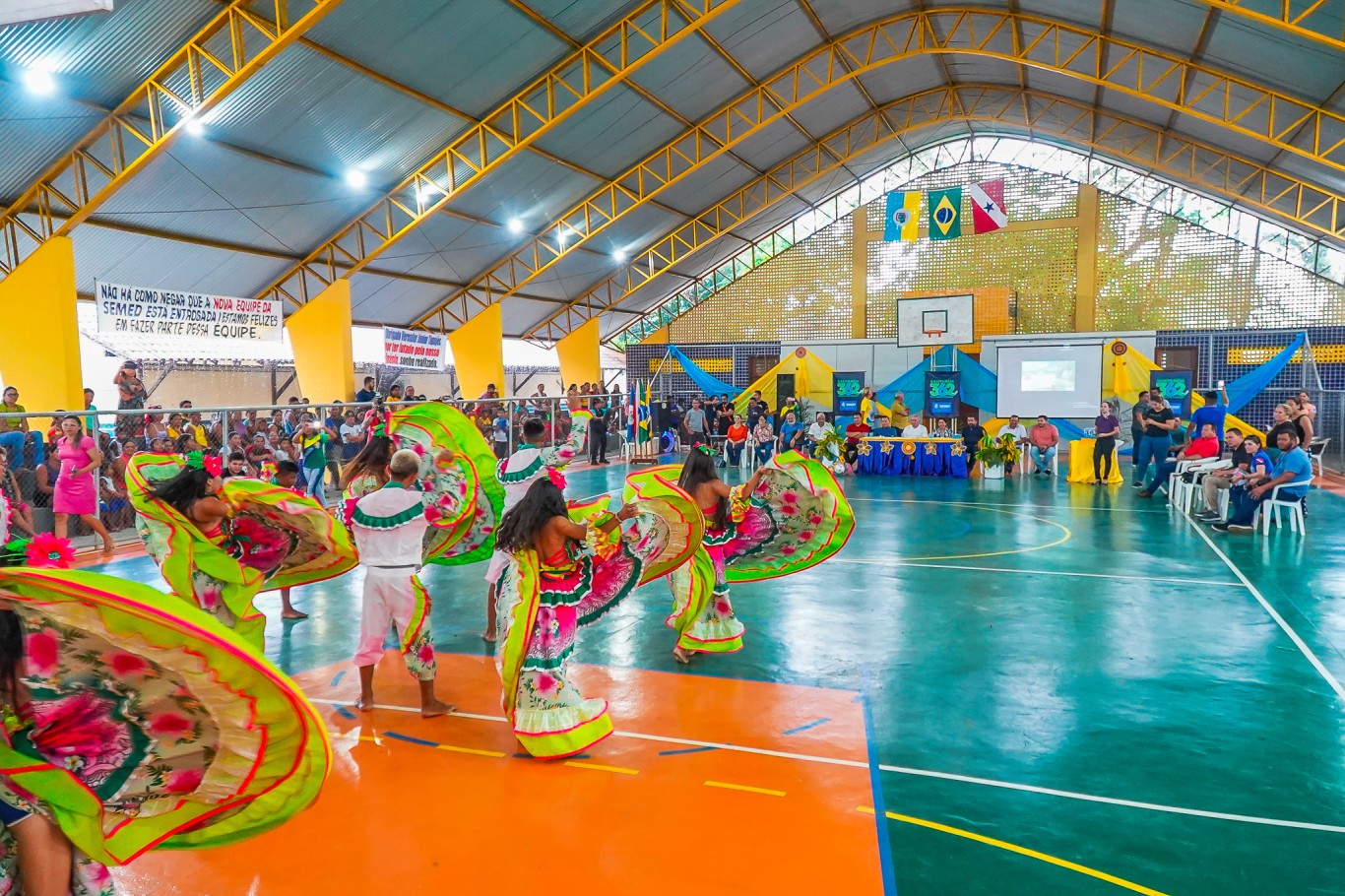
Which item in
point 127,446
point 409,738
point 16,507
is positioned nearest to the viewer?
point 409,738

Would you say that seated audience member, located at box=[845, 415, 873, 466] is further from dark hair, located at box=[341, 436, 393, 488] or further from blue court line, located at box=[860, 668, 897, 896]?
dark hair, located at box=[341, 436, 393, 488]

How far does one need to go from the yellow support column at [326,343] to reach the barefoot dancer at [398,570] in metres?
15.1

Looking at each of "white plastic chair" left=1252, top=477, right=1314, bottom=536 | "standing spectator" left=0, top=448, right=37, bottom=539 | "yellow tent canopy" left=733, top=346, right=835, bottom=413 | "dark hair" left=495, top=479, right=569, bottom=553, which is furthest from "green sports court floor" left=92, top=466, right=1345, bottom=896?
"yellow tent canopy" left=733, top=346, right=835, bottom=413

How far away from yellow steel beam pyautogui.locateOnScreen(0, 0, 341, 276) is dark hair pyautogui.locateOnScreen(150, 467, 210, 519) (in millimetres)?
8234

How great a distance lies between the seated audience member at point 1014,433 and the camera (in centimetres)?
1669

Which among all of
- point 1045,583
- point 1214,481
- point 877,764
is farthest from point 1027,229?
point 877,764

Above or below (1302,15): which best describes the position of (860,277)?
below

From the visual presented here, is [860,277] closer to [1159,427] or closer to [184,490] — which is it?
[1159,427]

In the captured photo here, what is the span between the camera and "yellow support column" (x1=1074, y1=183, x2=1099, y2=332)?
25.0m

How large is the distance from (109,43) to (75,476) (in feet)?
19.8

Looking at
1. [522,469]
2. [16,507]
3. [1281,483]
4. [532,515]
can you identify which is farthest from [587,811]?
[1281,483]

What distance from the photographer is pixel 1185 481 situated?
508 inches

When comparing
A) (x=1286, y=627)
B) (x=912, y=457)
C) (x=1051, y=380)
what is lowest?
(x=1286, y=627)

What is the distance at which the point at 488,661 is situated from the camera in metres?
6.16
